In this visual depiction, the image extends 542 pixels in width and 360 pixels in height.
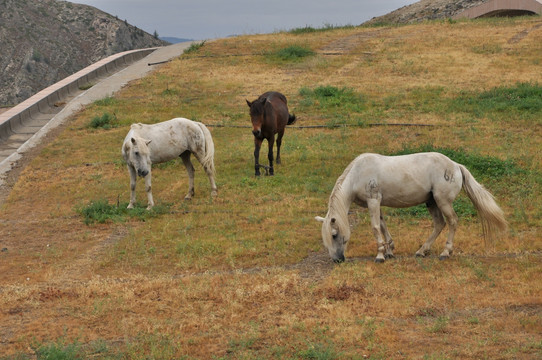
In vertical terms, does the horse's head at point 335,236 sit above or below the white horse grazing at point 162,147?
below

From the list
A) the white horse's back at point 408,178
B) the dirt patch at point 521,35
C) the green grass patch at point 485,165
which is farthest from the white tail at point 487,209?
the dirt patch at point 521,35

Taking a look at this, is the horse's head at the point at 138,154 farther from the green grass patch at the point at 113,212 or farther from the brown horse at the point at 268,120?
the brown horse at the point at 268,120

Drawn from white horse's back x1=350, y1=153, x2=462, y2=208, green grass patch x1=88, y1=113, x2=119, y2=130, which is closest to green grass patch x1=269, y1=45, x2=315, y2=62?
green grass patch x1=88, y1=113, x2=119, y2=130

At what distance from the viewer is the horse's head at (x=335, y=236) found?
1079 centimetres

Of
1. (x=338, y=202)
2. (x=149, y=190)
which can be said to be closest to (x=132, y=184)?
(x=149, y=190)

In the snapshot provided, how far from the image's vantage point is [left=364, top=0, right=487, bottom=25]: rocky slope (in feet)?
Result: 153

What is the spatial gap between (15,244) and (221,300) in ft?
19.8

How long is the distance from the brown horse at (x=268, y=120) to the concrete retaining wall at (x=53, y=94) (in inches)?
449

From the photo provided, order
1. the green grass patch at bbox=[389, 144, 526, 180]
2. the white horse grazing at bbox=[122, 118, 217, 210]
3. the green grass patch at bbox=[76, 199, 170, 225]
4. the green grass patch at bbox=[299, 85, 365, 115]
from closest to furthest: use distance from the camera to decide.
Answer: the green grass patch at bbox=[76, 199, 170, 225] < the white horse grazing at bbox=[122, 118, 217, 210] < the green grass patch at bbox=[389, 144, 526, 180] < the green grass patch at bbox=[299, 85, 365, 115]

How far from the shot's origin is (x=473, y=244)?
11922 millimetres

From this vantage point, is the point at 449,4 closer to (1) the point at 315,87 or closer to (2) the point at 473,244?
(1) the point at 315,87

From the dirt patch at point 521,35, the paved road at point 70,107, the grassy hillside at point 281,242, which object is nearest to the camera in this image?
the grassy hillside at point 281,242

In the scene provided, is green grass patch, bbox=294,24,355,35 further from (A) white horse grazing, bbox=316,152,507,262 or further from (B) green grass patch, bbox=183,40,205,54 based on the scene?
(A) white horse grazing, bbox=316,152,507,262

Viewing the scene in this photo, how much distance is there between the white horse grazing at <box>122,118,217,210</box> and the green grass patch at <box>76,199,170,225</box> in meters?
0.25
